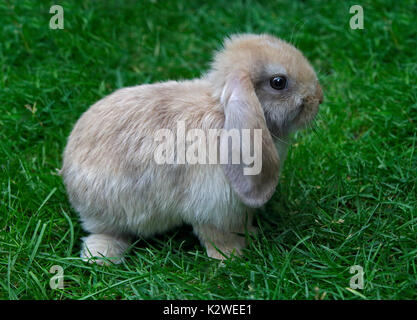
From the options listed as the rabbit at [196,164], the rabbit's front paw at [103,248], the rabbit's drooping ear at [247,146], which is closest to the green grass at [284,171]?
the rabbit's front paw at [103,248]

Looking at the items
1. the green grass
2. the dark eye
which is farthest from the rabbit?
the green grass

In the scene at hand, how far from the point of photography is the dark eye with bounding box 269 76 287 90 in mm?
3281

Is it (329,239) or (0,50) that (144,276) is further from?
(0,50)

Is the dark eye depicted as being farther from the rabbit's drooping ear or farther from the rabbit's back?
the rabbit's back

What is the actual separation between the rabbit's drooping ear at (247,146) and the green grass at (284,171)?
384mm

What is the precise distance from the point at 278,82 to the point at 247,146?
48 centimetres

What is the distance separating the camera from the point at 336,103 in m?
4.63

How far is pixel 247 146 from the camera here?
3068 mm

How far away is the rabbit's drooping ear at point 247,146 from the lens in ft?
10.1

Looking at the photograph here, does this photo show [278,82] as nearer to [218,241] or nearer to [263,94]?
[263,94]

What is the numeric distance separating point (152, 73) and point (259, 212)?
1916mm

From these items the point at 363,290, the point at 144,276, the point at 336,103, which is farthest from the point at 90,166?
the point at 336,103

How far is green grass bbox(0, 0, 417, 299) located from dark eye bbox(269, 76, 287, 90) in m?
0.65

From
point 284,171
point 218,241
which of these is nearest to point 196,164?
point 218,241
